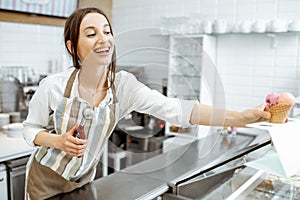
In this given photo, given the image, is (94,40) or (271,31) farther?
(271,31)

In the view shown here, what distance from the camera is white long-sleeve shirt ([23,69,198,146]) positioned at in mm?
841

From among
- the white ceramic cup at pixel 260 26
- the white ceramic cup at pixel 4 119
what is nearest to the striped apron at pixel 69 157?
the white ceramic cup at pixel 4 119

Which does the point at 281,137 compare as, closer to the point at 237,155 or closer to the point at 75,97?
the point at 237,155

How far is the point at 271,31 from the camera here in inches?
90.6

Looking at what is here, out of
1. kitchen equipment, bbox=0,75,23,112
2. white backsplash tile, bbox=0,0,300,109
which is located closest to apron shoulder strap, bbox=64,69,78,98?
white backsplash tile, bbox=0,0,300,109

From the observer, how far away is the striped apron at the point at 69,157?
808 millimetres

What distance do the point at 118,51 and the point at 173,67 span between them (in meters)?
0.15

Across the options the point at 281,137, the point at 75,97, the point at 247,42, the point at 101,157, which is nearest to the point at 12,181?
the point at 101,157

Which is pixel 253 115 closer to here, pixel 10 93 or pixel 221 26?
pixel 221 26

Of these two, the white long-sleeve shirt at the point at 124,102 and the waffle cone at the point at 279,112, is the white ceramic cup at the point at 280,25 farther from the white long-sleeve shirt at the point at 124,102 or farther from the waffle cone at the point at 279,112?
the white long-sleeve shirt at the point at 124,102

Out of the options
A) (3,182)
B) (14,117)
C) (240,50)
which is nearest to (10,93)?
(14,117)

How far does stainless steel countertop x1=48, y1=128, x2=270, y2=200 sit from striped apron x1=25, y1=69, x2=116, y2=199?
0.08 metres

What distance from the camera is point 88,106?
789 mm

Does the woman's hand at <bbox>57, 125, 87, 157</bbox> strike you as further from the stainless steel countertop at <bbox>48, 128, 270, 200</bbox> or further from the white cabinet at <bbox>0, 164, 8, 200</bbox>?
the white cabinet at <bbox>0, 164, 8, 200</bbox>
